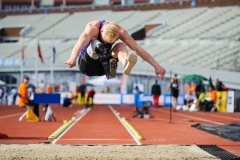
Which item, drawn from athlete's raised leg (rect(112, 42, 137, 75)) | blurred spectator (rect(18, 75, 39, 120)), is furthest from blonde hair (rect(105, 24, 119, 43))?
blurred spectator (rect(18, 75, 39, 120))

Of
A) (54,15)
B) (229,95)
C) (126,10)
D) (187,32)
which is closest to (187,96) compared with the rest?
(229,95)

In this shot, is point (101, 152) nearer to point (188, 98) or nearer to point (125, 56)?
point (125, 56)

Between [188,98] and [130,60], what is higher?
[130,60]

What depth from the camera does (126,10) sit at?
2021 inches

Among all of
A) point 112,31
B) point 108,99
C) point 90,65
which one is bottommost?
point 108,99

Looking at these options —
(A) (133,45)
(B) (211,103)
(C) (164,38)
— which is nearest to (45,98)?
(A) (133,45)

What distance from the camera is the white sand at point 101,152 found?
6.89 meters

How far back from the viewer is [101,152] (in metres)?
7.46

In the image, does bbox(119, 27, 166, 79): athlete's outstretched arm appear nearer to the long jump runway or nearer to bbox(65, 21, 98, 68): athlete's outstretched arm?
bbox(65, 21, 98, 68): athlete's outstretched arm

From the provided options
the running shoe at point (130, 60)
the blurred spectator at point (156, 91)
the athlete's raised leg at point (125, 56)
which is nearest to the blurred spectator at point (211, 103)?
the blurred spectator at point (156, 91)

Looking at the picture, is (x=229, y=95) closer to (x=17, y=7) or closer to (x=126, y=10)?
(x=126, y=10)

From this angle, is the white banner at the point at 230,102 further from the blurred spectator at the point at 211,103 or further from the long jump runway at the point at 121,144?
the long jump runway at the point at 121,144

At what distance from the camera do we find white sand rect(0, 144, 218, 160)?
689 cm

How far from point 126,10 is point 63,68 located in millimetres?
13909
